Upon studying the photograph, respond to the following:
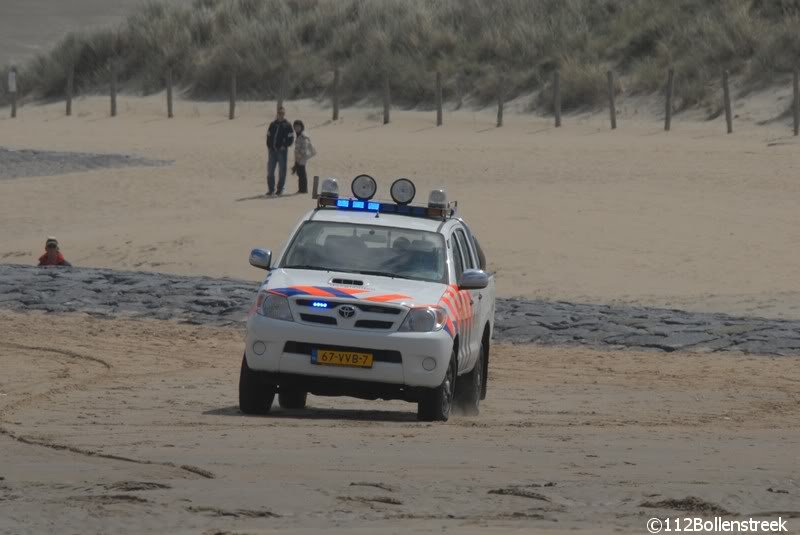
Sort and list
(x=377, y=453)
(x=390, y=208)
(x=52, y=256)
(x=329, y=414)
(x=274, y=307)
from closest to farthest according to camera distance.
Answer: (x=377, y=453), (x=274, y=307), (x=329, y=414), (x=390, y=208), (x=52, y=256)

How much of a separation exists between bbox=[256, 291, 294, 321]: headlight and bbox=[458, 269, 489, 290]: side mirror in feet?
4.86

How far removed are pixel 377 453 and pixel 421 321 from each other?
7.47 ft

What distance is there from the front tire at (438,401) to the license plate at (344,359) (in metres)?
0.55

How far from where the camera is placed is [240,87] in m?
57.4

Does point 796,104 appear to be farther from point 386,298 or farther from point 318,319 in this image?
point 318,319

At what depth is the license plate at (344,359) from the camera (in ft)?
41.8

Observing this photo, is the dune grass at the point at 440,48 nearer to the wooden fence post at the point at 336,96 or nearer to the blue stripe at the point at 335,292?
the wooden fence post at the point at 336,96

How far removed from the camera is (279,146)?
35.0 meters

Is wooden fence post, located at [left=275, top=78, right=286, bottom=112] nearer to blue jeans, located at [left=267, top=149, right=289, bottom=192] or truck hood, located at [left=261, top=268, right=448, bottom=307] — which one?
blue jeans, located at [left=267, top=149, right=289, bottom=192]

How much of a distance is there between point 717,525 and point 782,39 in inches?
1668

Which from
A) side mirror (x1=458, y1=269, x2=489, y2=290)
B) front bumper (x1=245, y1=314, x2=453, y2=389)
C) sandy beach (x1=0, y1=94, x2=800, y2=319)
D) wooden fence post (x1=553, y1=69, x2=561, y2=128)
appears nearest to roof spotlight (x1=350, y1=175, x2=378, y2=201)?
side mirror (x1=458, y1=269, x2=489, y2=290)

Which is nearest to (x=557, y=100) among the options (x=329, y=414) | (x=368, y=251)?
(x=368, y=251)

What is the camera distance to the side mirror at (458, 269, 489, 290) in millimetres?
13512

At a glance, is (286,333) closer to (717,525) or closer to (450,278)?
(450,278)
